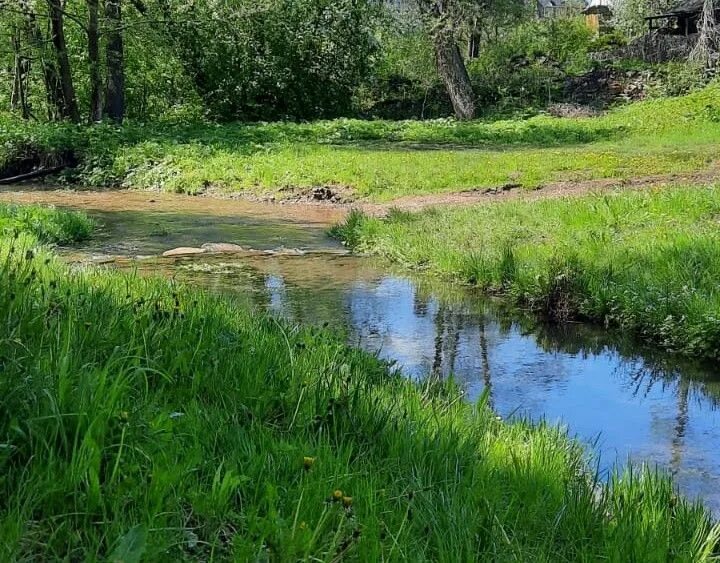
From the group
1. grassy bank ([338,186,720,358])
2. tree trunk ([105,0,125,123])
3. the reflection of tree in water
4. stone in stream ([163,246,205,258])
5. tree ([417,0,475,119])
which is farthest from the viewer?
tree ([417,0,475,119])

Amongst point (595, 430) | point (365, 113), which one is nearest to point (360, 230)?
point (595, 430)

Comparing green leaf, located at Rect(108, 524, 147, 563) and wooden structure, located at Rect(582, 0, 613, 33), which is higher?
wooden structure, located at Rect(582, 0, 613, 33)

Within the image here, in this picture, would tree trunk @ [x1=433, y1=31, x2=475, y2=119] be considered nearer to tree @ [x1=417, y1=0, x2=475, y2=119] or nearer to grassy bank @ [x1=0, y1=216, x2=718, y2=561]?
tree @ [x1=417, y1=0, x2=475, y2=119]

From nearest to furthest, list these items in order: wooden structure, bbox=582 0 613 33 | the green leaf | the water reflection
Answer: the green leaf < the water reflection < wooden structure, bbox=582 0 613 33

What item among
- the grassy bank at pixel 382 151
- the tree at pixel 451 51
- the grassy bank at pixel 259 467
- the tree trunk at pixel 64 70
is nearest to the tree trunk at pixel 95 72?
the tree trunk at pixel 64 70

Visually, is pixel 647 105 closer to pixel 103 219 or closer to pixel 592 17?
pixel 103 219

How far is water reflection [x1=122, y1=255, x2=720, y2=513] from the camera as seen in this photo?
487 cm

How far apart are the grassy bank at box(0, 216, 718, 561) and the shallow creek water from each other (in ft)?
2.85

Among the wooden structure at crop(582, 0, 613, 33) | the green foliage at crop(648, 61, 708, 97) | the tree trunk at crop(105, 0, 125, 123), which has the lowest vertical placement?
the green foliage at crop(648, 61, 708, 97)

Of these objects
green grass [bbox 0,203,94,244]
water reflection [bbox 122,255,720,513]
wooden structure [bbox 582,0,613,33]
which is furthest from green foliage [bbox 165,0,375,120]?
wooden structure [bbox 582,0,613,33]

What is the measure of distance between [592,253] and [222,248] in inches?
196

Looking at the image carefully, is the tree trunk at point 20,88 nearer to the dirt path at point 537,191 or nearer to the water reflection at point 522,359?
the dirt path at point 537,191

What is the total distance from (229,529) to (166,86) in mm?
31134

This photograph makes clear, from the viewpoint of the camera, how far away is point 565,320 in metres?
7.73
